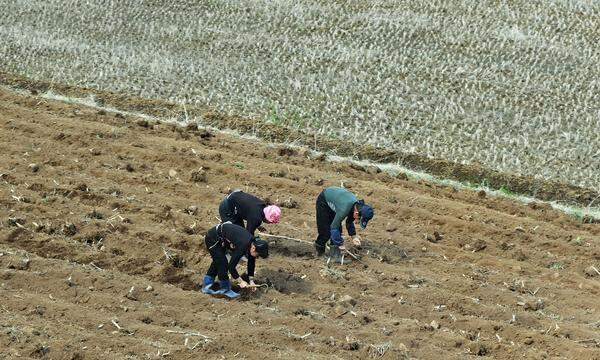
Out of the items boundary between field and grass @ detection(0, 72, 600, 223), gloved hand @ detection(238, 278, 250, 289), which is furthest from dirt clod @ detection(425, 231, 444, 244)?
gloved hand @ detection(238, 278, 250, 289)

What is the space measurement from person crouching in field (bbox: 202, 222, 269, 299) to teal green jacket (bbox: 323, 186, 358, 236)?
4.05 ft

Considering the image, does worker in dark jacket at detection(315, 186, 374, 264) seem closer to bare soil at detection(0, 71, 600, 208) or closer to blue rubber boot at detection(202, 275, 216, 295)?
blue rubber boot at detection(202, 275, 216, 295)

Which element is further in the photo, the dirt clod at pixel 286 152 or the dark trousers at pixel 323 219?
the dirt clod at pixel 286 152

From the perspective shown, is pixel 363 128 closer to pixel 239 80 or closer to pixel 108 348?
pixel 239 80

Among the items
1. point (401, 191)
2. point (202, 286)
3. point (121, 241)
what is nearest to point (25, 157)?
point (121, 241)

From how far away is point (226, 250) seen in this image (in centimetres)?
1029

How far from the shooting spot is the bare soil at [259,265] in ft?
30.8

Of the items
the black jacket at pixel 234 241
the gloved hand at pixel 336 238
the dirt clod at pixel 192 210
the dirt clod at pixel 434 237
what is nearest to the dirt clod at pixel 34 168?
the dirt clod at pixel 192 210

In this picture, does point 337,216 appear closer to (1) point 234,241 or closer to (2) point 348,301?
(2) point 348,301

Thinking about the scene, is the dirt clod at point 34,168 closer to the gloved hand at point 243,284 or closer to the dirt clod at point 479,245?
the gloved hand at point 243,284

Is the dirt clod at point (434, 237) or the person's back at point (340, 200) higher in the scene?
the person's back at point (340, 200)

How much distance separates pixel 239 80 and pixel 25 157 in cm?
650

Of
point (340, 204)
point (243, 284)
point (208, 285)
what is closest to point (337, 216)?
point (340, 204)

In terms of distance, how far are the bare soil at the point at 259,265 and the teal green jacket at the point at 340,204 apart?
62 cm
